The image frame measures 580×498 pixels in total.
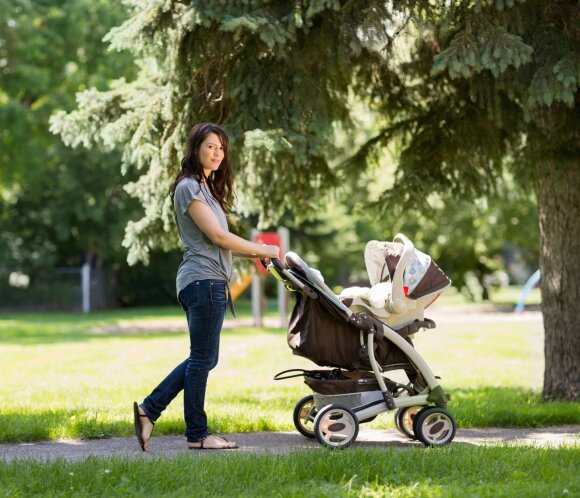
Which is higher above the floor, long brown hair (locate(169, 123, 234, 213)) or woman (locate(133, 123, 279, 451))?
long brown hair (locate(169, 123, 234, 213))

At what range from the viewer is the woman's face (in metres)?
5.91

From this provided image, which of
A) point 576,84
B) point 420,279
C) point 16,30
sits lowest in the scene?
point 420,279

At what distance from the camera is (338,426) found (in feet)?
20.0

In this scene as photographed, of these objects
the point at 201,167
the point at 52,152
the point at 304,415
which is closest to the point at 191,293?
the point at 201,167

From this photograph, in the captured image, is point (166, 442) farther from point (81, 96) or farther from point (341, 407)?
point (81, 96)

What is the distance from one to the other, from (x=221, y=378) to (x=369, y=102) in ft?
14.0

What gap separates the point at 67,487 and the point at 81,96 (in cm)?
425

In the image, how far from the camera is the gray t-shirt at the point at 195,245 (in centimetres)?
581

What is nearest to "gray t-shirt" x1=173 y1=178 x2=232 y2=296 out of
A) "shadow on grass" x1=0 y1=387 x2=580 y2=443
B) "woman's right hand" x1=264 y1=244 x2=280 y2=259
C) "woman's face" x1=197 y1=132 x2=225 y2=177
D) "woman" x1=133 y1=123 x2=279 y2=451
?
"woman" x1=133 y1=123 x2=279 y2=451

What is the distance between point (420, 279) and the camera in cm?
623

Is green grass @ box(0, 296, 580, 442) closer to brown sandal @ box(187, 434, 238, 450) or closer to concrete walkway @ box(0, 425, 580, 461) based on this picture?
concrete walkway @ box(0, 425, 580, 461)

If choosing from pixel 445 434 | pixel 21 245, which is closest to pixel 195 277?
pixel 445 434

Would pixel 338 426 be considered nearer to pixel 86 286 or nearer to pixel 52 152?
pixel 52 152

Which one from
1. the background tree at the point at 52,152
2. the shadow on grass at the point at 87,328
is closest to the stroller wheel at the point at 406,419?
the shadow on grass at the point at 87,328
